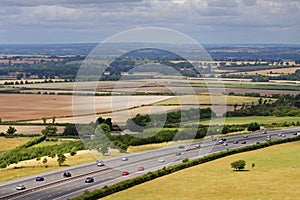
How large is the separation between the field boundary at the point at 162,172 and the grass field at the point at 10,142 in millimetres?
31978

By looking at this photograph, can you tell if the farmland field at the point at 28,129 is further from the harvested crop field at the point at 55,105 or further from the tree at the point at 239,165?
the tree at the point at 239,165

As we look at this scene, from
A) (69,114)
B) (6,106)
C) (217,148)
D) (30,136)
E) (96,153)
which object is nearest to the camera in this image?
(96,153)

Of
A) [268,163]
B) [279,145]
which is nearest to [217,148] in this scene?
[279,145]

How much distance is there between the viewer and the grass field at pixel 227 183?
176 feet

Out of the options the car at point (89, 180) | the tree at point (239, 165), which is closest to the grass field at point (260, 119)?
the tree at point (239, 165)

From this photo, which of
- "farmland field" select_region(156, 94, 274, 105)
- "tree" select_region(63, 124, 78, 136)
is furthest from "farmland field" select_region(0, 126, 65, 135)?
"farmland field" select_region(156, 94, 274, 105)

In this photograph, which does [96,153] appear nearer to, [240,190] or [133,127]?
[133,127]

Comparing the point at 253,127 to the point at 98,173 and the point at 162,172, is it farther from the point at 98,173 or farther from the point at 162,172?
the point at 162,172

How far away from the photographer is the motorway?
194 feet

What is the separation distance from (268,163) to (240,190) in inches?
731

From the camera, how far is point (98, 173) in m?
69.8

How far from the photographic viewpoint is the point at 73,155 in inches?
3280

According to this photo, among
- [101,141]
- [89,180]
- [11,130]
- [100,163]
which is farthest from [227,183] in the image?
[11,130]

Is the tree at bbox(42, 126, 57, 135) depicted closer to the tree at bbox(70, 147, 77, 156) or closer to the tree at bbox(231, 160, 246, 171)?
the tree at bbox(70, 147, 77, 156)
